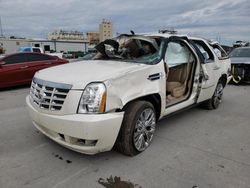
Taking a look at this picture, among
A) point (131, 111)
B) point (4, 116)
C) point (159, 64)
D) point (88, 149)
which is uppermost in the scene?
point (159, 64)

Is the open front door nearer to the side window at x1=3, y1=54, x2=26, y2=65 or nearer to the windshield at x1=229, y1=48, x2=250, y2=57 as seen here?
the windshield at x1=229, y1=48, x2=250, y2=57

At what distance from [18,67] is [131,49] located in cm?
590

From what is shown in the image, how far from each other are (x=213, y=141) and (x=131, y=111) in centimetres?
165

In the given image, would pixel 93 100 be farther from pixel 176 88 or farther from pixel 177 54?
pixel 177 54

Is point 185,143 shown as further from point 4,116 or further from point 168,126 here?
point 4,116

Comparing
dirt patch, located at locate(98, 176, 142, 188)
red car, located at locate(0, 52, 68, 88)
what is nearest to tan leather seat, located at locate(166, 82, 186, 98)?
dirt patch, located at locate(98, 176, 142, 188)

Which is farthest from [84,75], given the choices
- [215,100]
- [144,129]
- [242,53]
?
[242,53]

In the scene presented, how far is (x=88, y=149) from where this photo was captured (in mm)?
2646

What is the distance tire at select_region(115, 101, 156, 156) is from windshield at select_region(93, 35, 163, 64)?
0.77 meters

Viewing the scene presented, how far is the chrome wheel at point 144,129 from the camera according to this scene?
3.07m

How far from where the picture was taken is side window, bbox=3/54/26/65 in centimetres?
812

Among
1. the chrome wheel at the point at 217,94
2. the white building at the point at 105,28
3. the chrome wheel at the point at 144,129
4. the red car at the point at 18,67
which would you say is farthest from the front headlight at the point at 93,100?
the white building at the point at 105,28

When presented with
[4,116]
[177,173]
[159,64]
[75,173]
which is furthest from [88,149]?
[4,116]

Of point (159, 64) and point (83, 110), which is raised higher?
point (159, 64)
